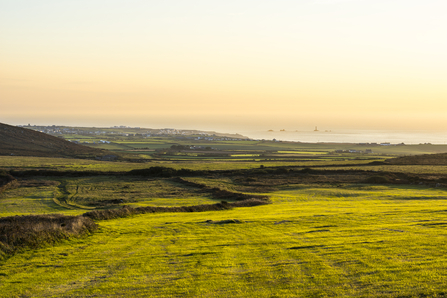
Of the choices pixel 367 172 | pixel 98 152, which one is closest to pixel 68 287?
pixel 367 172

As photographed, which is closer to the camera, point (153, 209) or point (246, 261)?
point (246, 261)

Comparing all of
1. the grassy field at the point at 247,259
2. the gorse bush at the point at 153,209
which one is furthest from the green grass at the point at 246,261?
the gorse bush at the point at 153,209

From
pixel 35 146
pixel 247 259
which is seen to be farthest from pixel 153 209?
pixel 35 146

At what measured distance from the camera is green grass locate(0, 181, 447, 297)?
11.8m

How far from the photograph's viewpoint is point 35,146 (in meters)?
117

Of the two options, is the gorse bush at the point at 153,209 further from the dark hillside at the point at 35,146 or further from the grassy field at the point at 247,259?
the dark hillside at the point at 35,146

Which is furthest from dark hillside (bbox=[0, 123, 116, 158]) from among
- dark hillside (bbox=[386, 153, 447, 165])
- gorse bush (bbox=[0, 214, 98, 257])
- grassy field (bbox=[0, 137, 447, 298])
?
gorse bush (bbox=[0, 214, 98, 257])

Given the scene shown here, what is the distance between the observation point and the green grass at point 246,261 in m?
11.8

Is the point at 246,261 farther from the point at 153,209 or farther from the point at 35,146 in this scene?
the point at 35,146

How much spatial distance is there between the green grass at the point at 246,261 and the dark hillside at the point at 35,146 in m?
95.2

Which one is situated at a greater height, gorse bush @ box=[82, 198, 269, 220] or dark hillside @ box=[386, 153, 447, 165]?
dark hillside @ box=[386, 153, 447, 165]

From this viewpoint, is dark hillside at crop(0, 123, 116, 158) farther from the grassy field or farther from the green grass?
the green grass

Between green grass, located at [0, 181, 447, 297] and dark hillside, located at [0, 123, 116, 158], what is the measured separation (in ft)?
312

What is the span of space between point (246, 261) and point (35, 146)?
11935 cm
